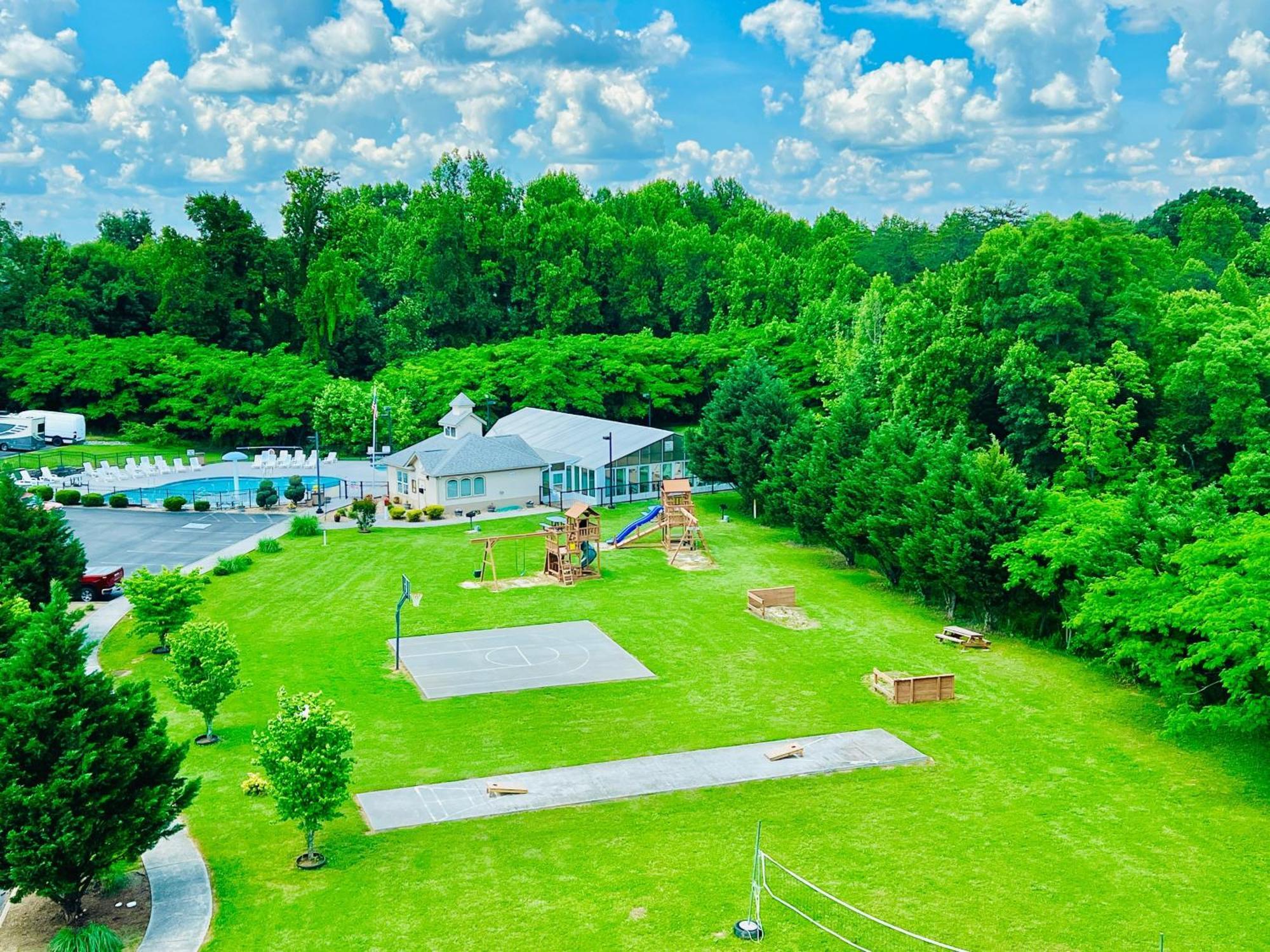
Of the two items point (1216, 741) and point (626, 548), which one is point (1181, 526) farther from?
point (626, 548)

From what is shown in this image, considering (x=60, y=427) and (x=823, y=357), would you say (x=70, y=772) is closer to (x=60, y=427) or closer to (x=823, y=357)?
(x=60, y=427)

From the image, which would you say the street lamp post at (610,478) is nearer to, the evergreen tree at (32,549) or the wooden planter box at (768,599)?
the wooden planter box at (768,599)

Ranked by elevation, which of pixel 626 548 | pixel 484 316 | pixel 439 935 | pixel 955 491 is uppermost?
pixel 484 316

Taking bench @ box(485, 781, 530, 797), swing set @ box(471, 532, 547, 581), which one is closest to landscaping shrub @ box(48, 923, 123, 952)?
bench @ box(485, 781, 530, 797)

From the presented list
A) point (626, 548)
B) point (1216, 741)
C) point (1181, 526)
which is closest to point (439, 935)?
point (1216, 741)

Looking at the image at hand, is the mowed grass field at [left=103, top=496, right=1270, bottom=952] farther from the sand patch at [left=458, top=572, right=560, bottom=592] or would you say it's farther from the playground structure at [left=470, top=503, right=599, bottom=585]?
the playground structure at [left=470, top=503, right=599, bottom=585]
